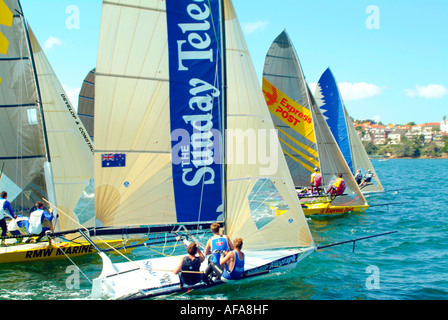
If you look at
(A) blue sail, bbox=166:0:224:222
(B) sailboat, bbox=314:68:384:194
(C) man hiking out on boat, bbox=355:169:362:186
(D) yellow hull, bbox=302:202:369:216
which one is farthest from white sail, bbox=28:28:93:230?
(C) man hiking out on boat, bbox=355:169:362:186

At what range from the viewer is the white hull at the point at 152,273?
27.0 feet

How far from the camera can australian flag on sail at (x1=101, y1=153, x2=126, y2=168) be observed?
952cm

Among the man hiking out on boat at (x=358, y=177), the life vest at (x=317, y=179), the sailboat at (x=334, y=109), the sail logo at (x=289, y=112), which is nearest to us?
the life vest at (x=317, y=179)

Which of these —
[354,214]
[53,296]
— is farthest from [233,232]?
[354,214]

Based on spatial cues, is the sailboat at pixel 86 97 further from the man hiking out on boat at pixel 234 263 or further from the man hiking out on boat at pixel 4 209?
the man hiking out on boat at pixel 234 263

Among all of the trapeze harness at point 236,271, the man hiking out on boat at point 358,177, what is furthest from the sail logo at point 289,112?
the trapeze harness at point 236,271

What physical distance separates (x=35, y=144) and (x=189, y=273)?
6878 mm

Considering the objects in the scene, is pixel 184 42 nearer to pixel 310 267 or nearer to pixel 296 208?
pixel 296 208

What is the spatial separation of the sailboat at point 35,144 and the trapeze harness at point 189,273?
466 centimetres

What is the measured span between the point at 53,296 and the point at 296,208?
5773 mm

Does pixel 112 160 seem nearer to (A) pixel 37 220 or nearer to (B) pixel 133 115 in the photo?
(B) pixel 133 115

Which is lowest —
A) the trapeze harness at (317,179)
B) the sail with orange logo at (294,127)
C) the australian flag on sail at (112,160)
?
the trapeze harness at (317,179)
